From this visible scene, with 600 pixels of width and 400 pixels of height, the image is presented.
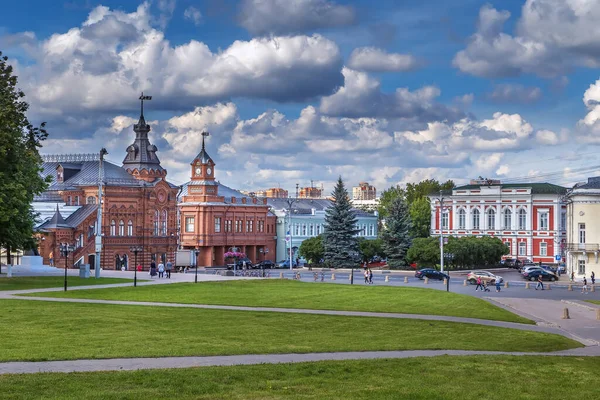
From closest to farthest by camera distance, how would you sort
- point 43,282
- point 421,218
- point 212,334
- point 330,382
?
point 330,382
point 212,334
point 43,282
point 421,218

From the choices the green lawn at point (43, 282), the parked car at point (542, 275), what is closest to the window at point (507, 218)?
the parked car at point (542, 275)

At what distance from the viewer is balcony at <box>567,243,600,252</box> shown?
8175 centimetres

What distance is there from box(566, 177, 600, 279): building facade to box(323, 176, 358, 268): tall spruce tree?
24739mm

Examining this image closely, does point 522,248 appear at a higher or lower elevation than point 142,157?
lower

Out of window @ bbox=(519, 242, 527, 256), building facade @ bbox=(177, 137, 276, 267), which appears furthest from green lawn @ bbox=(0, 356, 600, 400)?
building facade @ bbox=(177, 137, 276, 267)

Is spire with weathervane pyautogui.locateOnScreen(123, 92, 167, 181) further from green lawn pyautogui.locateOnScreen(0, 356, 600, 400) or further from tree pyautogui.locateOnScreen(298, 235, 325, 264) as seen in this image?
green lawn pyautogui.locateOnScreen(0, 356, 600, 400)

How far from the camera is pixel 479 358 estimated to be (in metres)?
24.0

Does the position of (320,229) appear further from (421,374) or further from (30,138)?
(421,374)

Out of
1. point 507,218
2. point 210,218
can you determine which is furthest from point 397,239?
point 210,218

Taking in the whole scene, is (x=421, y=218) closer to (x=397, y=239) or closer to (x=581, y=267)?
(x=397, y=239)

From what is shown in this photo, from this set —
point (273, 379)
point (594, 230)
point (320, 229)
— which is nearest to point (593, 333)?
point (273, 379)

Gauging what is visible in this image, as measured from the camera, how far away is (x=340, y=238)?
321ft

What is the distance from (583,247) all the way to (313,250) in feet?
108

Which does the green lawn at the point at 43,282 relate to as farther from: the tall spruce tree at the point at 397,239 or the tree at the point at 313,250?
the tree at the point at 313,250
